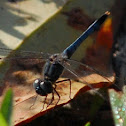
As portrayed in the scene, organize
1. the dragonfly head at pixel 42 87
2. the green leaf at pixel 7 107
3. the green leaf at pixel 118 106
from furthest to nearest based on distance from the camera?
1. the dragonfly head at pixel 42 87
2. the green leaf at pixel 118 106
3. the green leaf at pixel 7 107

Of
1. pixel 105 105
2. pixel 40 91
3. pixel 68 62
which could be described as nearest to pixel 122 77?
pixel 105 105

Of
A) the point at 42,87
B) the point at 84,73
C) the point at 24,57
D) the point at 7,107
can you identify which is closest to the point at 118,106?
the point at 84,73

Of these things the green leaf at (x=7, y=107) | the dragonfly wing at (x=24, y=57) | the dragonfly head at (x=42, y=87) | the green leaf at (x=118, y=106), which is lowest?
the green leaf at (x=118, y=106)

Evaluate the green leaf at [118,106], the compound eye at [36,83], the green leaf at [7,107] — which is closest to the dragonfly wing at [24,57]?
the compound eye at [36,83]

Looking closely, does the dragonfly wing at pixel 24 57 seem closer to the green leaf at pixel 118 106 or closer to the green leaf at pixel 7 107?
the green leaf at pixel 118 106

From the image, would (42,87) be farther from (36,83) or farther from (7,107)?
(7,107)
